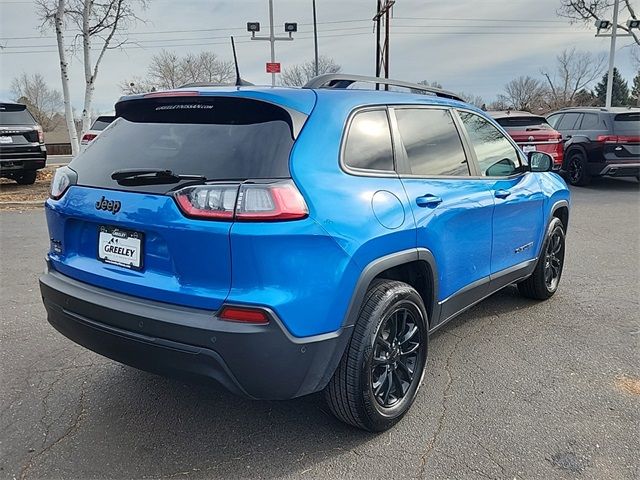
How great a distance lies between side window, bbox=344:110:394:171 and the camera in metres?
2.63

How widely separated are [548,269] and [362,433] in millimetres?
2773

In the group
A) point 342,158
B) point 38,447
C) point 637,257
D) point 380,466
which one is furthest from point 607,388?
point 637,257

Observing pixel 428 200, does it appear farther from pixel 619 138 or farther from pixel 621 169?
pixel 621 169

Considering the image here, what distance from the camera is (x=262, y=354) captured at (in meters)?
2.19

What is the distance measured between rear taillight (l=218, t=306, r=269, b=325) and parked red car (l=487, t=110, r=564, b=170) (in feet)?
36.1

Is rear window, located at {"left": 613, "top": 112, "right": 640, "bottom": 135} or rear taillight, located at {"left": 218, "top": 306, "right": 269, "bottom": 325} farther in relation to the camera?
rear window, located at {"left": 613, "top": 112, "right": 640, "bottom": 135}

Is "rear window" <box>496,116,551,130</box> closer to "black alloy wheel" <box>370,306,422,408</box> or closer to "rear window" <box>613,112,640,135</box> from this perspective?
"rear window" <box>613,112,640,135</box>

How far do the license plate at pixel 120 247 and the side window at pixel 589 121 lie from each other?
1208 cm

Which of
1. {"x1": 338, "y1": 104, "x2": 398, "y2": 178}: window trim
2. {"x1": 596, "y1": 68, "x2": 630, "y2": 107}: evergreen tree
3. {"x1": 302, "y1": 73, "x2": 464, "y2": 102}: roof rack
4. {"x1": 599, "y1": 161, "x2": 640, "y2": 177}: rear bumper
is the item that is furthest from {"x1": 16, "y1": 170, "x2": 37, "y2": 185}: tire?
{"x1": 596, "y1": 68, "x2": 630, "y2": 107}: evergreen tree

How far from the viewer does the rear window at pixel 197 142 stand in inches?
91.6

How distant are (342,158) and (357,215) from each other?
297 millimetres

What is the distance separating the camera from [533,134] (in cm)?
1204

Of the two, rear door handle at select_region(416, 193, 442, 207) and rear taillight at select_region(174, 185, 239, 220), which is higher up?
rear taillight at select_region(174, 185, 239, 220)

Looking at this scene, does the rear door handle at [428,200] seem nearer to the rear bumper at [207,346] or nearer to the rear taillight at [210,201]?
the rear bumper at [207,346]
